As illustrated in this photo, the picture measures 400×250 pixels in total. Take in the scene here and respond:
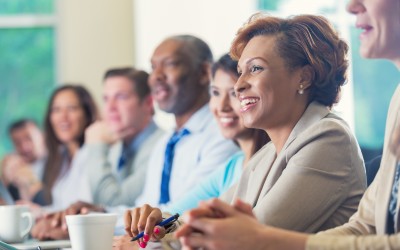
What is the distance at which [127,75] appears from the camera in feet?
13.9

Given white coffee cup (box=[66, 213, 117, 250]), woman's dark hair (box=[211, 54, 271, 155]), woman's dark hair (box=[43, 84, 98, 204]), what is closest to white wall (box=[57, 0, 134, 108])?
woman's dark hair (box=[43, 84, 98, 204])

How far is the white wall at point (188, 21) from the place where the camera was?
5.63 meters

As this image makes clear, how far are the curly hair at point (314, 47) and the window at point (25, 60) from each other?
4823 mm

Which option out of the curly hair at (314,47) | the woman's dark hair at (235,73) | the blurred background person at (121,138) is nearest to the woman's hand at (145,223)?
the curly hair at (314,47)

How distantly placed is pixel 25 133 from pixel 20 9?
3.57 feet

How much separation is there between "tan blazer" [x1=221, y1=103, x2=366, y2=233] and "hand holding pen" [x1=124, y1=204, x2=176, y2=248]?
26 cm

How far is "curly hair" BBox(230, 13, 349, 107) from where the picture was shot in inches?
74.6

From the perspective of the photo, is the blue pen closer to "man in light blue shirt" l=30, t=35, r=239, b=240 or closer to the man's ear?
"man in light blue shirt" l=30, t=35, r=239, b=240

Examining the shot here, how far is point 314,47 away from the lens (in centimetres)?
189

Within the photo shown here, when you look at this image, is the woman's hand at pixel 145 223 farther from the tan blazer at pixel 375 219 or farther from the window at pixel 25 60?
the window at pixel 25 60

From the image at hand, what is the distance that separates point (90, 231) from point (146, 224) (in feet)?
0.58

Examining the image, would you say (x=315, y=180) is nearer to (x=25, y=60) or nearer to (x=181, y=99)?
(x=181, y=99)

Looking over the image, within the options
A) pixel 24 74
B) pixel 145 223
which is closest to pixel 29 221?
pixel 145 223

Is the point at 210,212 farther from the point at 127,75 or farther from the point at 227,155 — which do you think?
the point at 127,75
